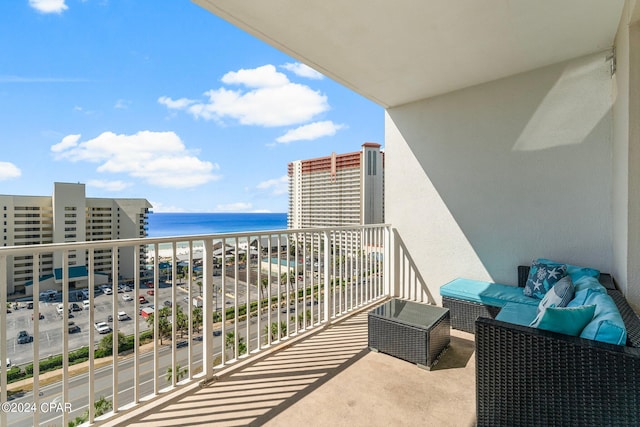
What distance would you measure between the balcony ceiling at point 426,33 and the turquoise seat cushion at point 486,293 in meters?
2.49

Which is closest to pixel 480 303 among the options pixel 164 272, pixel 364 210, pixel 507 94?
pixel 507 94

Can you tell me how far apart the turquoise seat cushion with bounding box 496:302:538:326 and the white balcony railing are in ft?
5.54

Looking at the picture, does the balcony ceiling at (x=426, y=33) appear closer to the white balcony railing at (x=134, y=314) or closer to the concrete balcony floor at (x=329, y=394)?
the white balcony railing at (x=134, y=314)

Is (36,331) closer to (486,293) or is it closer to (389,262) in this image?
(486,293)

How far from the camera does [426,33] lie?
2.60 m

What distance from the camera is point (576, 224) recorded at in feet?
10.0

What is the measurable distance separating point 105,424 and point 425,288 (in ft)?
12.2

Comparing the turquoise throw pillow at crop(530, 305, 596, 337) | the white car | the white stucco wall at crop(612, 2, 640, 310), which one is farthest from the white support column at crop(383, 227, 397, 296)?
the white car

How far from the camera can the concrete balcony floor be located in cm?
181

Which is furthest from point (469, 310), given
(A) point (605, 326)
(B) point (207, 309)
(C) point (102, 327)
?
(C) point (102, 327)

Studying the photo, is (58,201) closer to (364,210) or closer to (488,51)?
(364,210)

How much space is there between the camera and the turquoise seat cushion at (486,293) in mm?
2881

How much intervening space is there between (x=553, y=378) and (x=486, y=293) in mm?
1827

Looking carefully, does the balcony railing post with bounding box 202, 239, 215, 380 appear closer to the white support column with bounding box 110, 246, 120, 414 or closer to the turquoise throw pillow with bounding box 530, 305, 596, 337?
the white support column with bounding box 110, 246, 120, 414
